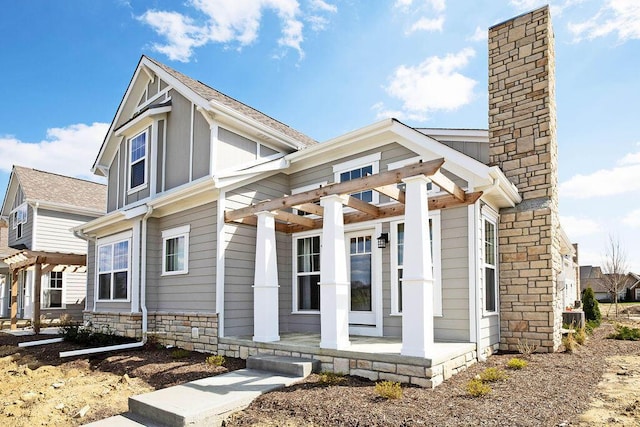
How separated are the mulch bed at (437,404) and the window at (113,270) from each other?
6929mm

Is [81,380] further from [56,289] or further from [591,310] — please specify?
[591,310]

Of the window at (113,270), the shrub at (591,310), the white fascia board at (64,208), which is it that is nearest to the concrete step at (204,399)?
the window at (113,270)

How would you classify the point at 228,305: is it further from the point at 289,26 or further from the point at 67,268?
the point at 67,268

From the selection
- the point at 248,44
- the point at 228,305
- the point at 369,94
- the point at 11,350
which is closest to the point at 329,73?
the point at 369,94

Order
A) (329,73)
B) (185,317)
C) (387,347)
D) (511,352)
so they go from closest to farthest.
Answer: (387,347)
(511,352)
(185,317)
(329,73)

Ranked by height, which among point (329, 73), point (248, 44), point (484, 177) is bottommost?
point (484, 177)

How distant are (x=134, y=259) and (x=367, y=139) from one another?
6303mm

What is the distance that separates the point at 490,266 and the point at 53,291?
675 inches

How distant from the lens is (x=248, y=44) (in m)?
11.0

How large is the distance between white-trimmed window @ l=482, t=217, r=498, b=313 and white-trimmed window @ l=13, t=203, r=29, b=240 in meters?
18.9

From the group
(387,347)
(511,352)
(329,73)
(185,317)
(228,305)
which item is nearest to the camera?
(387,347)

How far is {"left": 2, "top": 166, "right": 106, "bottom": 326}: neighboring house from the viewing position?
17.3 meters

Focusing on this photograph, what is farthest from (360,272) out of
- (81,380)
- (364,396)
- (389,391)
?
(81,380)

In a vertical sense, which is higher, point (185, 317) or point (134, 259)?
point (134, 259)
